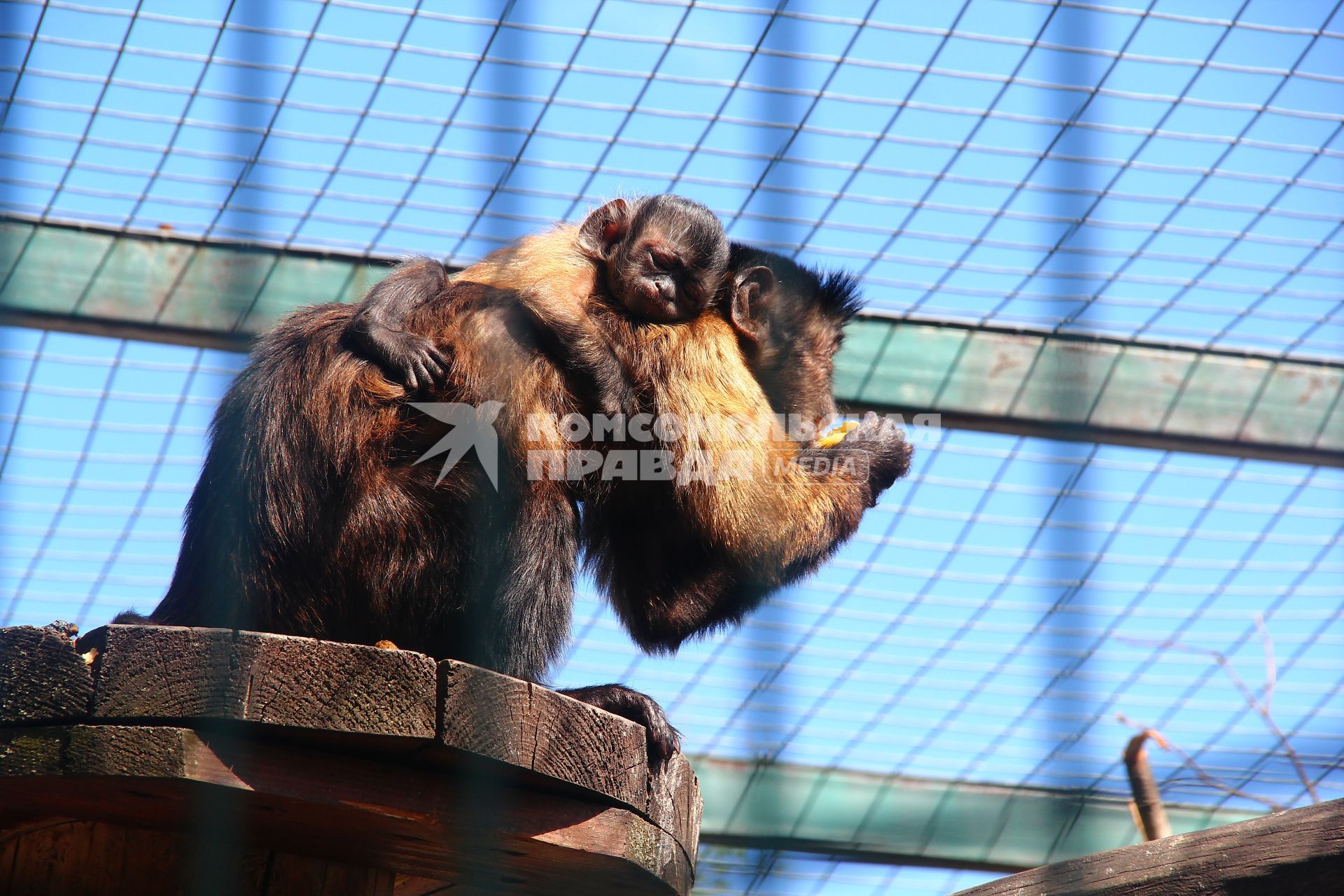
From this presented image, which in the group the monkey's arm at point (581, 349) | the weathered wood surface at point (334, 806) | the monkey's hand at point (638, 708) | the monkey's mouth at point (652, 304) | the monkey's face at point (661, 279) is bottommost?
the weathered wood surface at point (334, 806)

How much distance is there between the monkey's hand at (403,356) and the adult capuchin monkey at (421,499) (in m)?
0.03

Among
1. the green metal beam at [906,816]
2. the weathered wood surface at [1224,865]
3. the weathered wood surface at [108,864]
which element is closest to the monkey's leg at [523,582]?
the weathered wood surface at [108,864]

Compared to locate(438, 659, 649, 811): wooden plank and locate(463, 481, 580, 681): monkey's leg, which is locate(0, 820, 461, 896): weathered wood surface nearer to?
locate(438, 659, 649, 811): wooden plank

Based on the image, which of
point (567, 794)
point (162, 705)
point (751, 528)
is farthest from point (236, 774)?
point (751, 528)

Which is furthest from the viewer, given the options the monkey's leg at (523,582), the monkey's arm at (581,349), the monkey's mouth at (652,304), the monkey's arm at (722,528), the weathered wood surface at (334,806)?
the monkey's mouth at (652,304)

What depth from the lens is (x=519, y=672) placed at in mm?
3150

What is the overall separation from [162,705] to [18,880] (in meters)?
0.68

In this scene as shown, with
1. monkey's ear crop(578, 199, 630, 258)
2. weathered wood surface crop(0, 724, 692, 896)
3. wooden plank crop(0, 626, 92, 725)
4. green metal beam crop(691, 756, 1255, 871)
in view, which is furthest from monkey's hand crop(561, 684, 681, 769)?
green metal beam crop(691, 756, 1255, 871)

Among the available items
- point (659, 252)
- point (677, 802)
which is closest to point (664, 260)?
point (659, 252)

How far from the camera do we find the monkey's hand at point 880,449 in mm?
4371

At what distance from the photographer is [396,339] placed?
11.0 feet

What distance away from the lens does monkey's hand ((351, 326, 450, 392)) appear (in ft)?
10.9

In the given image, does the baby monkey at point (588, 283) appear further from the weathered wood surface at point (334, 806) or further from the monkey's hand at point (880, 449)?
the weathered wood surface at point (334, 806)

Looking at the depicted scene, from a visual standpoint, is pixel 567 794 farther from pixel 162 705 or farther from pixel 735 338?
pixel 735 338
